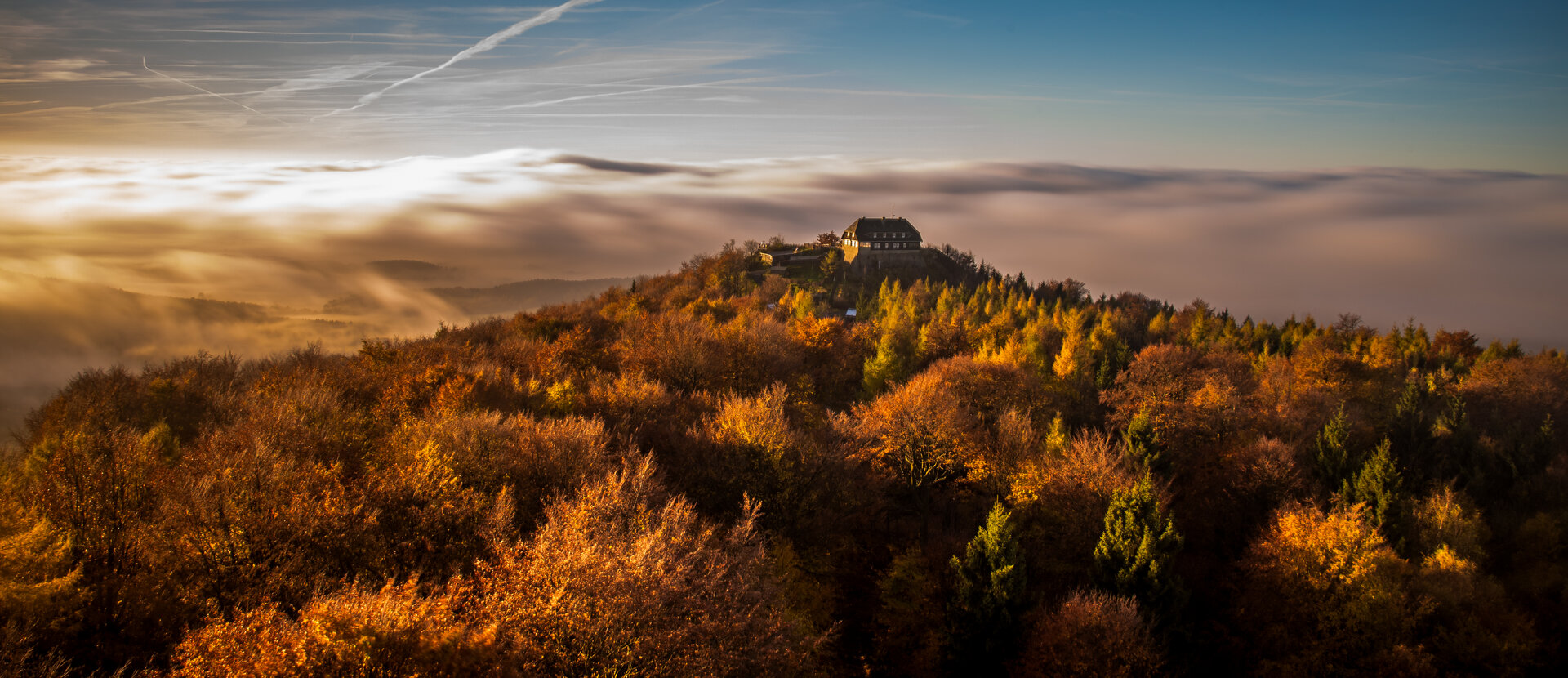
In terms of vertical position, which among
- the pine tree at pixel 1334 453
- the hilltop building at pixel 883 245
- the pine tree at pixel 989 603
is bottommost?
the pine tree at pixel 989 603

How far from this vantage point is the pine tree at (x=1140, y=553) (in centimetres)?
3562

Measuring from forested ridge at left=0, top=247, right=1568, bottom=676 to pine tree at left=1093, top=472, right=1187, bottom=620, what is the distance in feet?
0.52

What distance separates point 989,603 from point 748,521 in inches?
531

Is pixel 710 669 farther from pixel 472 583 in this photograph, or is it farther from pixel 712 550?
pixel 472 583

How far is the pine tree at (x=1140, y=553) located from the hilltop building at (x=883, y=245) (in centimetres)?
10568

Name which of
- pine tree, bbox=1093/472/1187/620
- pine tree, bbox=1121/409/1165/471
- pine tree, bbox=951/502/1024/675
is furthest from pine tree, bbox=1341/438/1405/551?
pine tree, bbox=951/502/1024/675

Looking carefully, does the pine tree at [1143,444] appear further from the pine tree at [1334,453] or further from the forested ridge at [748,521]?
the pine tree at [1334,453]

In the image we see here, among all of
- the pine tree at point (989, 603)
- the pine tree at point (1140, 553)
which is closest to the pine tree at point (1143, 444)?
the pine tree at point (1140, 553)

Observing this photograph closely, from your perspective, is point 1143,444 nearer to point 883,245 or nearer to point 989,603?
point 989,603

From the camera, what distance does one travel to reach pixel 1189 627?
124 feet

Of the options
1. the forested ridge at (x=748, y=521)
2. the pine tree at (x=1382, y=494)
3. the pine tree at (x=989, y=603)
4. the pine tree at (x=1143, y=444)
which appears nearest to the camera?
the forested ridge at (x=748, y=521)

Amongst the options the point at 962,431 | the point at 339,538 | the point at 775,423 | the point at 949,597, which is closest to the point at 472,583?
the point at 339,538

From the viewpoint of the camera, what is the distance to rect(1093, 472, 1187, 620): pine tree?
3562cm

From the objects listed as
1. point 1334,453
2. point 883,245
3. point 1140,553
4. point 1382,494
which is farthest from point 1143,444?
point 883,245
